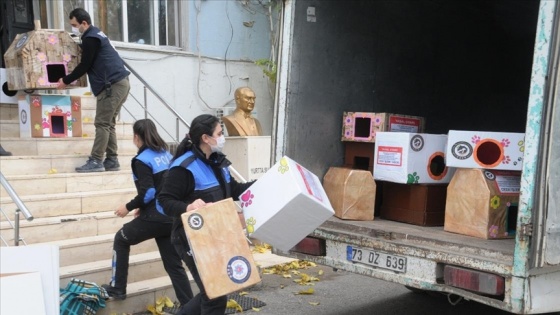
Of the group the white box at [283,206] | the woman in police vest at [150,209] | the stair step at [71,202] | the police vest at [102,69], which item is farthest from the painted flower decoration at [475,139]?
the police vest at [102,69]

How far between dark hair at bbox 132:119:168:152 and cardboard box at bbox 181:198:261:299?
1313 mm

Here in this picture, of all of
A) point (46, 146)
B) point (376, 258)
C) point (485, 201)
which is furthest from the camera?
point (46, 146)

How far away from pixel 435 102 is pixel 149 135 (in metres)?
2.68

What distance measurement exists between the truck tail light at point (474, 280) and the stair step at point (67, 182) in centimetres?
395

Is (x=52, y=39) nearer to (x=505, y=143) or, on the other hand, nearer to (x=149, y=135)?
(x=149, y=135)

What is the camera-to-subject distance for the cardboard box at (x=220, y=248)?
3.23 m

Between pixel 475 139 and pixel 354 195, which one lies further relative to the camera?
pixel 354 195

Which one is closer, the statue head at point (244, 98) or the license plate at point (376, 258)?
the license plate at point (376, 258)

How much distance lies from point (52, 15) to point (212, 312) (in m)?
5.79

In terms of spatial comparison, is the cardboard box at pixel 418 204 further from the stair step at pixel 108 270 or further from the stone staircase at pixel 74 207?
the stair step at pixel 108 270

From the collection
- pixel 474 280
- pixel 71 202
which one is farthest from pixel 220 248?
pixel 71 202

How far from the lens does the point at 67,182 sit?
19.4ft

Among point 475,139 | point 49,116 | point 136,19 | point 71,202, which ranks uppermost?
point 136,19

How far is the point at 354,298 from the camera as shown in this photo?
5.42 metres
